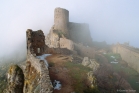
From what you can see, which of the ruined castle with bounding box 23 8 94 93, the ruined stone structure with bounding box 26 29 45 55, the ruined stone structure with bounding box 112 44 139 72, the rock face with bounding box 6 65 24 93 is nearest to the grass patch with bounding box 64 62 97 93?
the ruined castle with bounding box 23 8 94 93

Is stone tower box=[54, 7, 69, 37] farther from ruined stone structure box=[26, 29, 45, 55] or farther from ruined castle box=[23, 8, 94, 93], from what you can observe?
ruined stone structure box=[26, 29, 45, 55]

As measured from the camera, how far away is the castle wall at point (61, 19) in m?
43.9

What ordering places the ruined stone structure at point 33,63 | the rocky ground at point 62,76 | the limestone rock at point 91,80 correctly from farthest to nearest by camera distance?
the limestone rock at point 91,80 < the ruined stone structure at point 33,63 < the rocky ground at point 62,76

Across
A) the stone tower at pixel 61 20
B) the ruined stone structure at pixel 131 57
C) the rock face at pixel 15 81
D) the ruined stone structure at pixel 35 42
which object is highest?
the stone tower at pixel 61 20

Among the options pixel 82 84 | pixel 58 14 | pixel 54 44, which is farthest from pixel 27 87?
pixel 58 14

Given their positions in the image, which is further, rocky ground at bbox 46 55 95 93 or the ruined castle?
the ruined castle

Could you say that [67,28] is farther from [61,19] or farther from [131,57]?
[131,57]

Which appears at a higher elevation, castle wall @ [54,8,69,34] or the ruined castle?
castle wall @ [54,8,69,34]

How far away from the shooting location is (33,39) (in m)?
22.5

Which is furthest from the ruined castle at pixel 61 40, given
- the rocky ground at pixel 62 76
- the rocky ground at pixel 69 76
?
the rocky ground at pixel 69 76

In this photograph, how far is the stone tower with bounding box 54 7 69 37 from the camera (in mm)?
43938

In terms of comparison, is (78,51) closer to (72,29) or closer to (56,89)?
(72,29)

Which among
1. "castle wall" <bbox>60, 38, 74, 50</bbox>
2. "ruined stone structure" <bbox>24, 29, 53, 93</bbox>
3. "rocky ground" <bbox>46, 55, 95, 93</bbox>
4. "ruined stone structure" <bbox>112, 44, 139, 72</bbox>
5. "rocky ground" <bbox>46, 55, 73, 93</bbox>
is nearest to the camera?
"rocky ground" <bbox>46, 55, 73, 93</bbox>

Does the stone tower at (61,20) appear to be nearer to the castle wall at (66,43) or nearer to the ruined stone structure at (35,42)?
the castle wall at (66,43)
